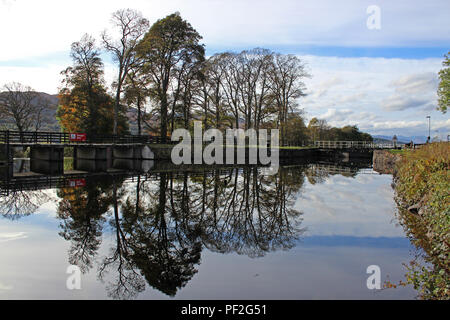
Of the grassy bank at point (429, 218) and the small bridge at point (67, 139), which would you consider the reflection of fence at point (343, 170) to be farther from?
the small bridge at point (67, 139)

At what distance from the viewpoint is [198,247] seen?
6715 millimetres

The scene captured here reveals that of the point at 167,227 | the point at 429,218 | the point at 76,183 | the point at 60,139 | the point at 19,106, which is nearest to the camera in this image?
the point at 429,218

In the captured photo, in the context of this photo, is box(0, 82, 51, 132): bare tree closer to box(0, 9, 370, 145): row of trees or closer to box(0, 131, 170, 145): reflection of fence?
box(0, 9, 370, 145): row of trees

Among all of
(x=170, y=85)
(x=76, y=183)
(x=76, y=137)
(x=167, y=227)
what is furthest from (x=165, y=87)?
(x=167, y=227)

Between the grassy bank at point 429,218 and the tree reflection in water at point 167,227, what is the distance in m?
2.59

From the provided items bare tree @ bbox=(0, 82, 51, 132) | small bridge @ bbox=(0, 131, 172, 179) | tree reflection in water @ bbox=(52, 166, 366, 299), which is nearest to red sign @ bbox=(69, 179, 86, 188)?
tree reflection in water @ bbox=(52, 166, 366, 299)

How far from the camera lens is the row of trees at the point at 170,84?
3256 centimetres

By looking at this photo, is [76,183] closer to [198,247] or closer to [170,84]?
[198,247]

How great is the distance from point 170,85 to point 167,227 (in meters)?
29.8

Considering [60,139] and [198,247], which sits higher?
[60,139]

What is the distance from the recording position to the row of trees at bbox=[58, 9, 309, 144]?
32.6m
